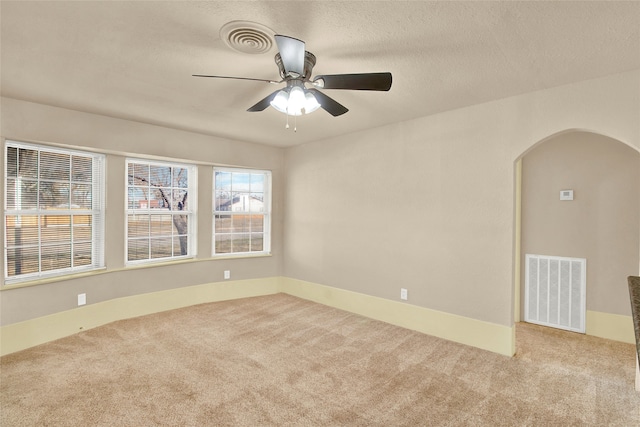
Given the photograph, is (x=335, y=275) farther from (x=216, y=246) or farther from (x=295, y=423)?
(x=295, y=423)

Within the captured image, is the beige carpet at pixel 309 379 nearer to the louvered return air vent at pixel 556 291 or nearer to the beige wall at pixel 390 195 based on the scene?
the louvered return air vent at pixel 556 291

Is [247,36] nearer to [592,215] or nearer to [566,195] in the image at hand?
[566,195]

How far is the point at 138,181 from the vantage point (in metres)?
4.27

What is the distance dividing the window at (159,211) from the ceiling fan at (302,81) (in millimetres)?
2589

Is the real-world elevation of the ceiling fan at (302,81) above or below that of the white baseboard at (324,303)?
above

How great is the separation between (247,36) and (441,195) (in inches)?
101

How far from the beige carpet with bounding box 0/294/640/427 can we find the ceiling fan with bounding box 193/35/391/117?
85.5 inches

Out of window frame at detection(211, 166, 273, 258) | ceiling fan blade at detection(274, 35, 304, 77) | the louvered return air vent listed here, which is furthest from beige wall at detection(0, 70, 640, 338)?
ceiling fan blade at detection(274, 35, 304, 77)

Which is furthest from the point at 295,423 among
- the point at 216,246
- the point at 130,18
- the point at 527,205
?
the point at 527,205

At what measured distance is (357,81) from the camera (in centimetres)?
199

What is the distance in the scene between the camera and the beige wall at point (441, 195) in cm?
281

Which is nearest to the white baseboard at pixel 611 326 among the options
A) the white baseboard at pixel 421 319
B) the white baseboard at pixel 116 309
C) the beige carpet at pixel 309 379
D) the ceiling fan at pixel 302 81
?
the beige carpet at pixel 309 379

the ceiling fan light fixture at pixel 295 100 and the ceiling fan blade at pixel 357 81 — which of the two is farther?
the ceiling fan light fixture at pixel 295 100

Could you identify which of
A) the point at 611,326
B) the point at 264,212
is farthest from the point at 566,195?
the point at 264,212
